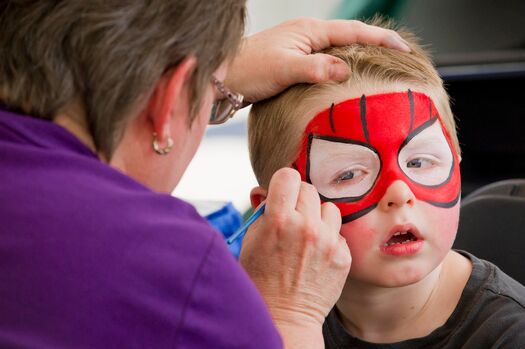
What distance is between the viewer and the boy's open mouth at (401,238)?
4.35 ft

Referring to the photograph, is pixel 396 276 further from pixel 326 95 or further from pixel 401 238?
pixel 326 95

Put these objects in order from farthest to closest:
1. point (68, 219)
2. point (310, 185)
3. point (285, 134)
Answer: point (285, 134)
point (310, 185)
point (68, 219)

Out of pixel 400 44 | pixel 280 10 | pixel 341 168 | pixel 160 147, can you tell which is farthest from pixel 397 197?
pixel 280 10

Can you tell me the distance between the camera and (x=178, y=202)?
98cm

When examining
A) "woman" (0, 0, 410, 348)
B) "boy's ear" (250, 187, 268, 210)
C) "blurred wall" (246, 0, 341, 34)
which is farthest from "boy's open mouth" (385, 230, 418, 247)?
"blurred wall" (246, 0, 341, 34)

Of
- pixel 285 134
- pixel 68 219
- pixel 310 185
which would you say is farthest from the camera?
pixel 285 134

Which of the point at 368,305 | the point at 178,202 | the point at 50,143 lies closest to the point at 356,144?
the point at 368,305

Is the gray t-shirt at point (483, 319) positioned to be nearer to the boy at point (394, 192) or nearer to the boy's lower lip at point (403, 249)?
the boy at point (394, 192)

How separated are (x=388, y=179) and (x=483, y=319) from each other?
0.92ft

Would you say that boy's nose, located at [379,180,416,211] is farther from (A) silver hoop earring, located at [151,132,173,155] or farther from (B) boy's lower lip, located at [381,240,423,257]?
(A) silver hoop earring, located at [151,132,173,155]

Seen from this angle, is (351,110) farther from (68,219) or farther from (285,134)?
(68,219)

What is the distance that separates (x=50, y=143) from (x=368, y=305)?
2.35 feet

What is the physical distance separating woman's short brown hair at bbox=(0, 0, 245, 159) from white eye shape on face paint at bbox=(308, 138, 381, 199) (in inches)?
17.0

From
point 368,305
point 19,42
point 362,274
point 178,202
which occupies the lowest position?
point 368,305
